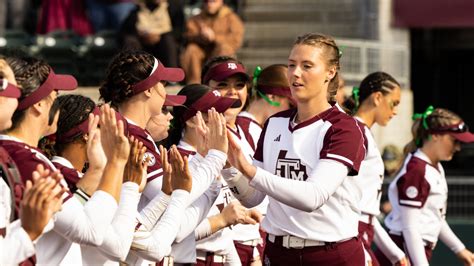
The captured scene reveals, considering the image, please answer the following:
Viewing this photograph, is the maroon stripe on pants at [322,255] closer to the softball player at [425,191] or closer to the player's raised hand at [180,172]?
the player's raised hand at [180,172]

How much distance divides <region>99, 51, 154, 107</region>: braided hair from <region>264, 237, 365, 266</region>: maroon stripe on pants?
3.76 feet

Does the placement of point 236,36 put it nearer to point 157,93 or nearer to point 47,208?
point 157,93

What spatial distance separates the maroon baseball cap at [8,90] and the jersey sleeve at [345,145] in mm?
1920

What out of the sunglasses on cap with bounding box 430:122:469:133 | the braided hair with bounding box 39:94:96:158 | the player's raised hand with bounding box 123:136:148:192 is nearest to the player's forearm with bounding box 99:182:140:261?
the player's raised hand with bounding box 123:136:148:192

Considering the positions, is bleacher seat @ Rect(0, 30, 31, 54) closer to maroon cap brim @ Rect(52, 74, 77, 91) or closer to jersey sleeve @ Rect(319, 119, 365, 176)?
jersey sleeve @ Rect(319, 119, 365, 176)

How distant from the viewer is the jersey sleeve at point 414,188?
9.30m

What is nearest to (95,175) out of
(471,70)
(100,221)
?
(100,221)

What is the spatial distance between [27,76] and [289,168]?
171 centimetres

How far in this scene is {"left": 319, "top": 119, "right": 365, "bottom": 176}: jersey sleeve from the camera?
20.4ft

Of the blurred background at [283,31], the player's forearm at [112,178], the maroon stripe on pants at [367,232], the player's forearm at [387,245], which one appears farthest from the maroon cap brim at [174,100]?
the blurred background at [283,31]

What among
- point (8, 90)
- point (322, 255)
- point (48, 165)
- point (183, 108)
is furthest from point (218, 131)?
point (8, 90)

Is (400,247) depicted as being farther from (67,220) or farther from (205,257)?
(67,220)

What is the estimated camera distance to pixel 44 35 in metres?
16.7

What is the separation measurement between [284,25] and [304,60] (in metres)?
11.2
